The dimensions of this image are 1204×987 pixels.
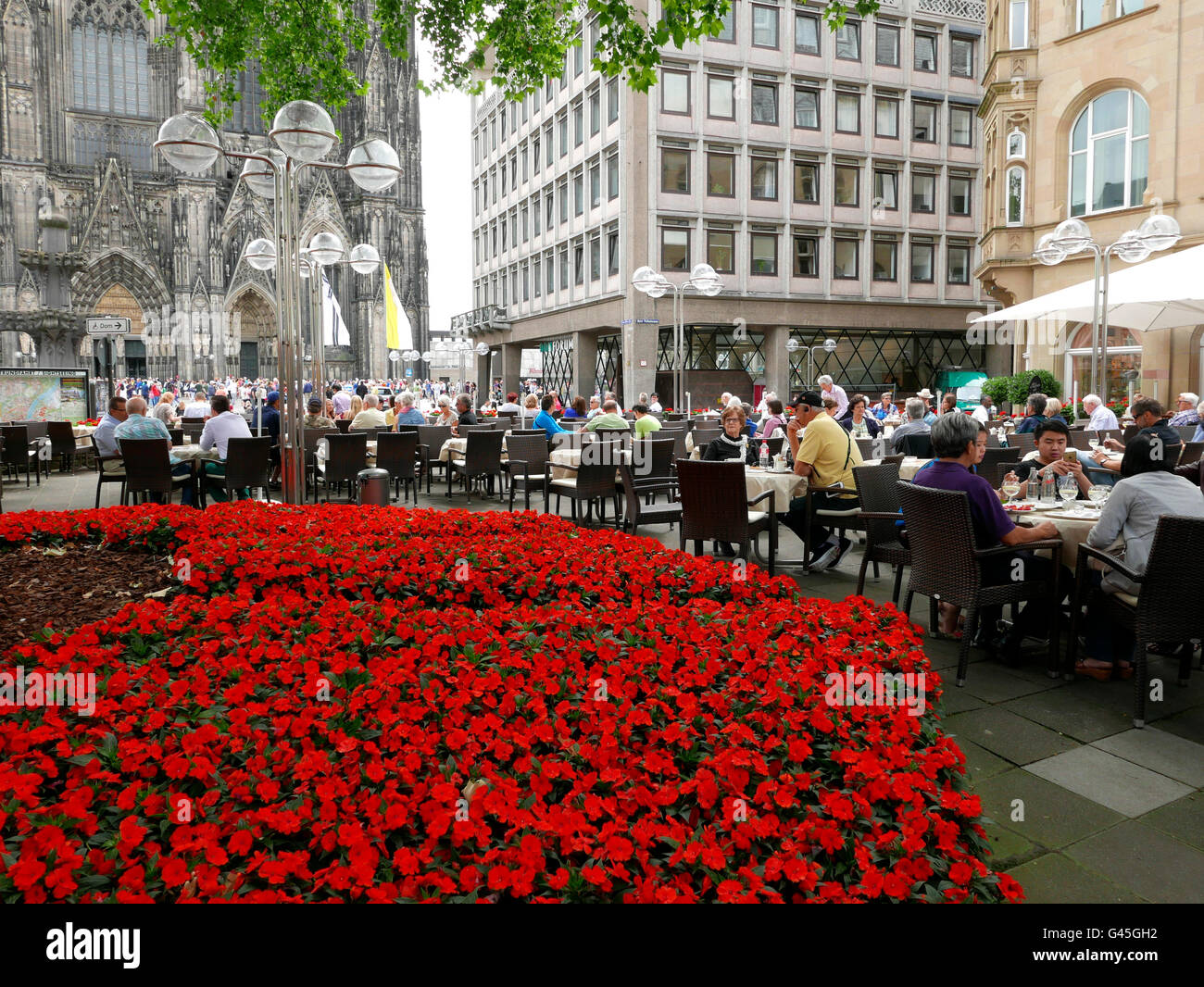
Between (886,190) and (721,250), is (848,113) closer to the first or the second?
(886,190)

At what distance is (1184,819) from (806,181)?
36932 mm

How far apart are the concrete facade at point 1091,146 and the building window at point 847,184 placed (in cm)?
1165

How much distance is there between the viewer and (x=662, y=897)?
1.82 meters

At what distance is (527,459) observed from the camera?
11.1m

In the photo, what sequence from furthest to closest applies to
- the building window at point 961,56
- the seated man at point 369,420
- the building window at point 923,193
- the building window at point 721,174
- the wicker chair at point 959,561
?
the building window at point 961,56 < the building window at point 923,193 < the building window at point 721,174 < the seated man at point 369,420 < the wicker chair at point 959,561

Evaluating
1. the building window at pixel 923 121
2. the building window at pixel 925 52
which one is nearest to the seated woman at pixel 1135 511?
the building window at pixel 923 121

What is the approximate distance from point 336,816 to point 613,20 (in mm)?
7830

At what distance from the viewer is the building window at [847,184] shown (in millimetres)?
37000

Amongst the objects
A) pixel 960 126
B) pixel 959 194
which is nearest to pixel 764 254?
pixel 959 194

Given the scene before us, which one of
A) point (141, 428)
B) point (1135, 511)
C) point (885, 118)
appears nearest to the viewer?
point (1135, 511)

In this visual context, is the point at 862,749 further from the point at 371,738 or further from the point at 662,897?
the point at 371,738

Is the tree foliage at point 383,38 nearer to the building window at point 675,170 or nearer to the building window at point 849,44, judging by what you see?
the building window at point 675,170

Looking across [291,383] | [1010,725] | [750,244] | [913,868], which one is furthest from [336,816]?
[750,244]

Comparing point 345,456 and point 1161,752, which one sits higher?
point 345,456
